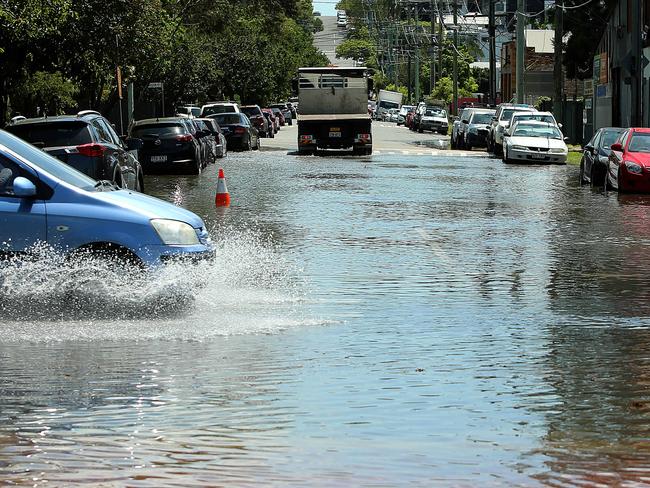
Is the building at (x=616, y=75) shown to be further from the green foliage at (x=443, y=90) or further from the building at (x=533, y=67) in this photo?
the green foliage at (x=443, y=90)

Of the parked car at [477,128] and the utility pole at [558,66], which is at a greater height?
the utility pole at [558,66]

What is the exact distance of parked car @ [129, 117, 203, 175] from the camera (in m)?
37.8

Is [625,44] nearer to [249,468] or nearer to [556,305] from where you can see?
[556,305]

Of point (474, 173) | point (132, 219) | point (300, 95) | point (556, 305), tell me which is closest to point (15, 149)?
point (132, 219)

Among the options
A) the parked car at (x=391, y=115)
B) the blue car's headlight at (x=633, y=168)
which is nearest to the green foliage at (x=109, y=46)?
the blue car's headlight at (x=633, y=168)

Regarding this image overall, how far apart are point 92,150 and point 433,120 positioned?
65.6 metres

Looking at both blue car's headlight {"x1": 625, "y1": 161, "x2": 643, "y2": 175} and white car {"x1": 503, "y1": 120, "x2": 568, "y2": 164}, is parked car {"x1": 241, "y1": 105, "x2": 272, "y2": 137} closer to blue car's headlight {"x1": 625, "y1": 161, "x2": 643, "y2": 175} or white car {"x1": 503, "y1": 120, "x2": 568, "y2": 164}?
white car {"x1": 503, "y1": 120, "x2": 568, "y2": 164}

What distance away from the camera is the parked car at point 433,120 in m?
87.0

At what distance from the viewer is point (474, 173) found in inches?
1471

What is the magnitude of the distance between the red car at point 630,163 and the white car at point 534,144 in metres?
12.4

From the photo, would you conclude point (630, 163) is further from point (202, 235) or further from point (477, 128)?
point (477, 128)

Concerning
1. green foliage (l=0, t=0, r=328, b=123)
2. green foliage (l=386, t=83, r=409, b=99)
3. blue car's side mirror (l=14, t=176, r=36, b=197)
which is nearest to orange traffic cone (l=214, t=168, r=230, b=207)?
green foliage (l=0, t=0, r=328, b=123)

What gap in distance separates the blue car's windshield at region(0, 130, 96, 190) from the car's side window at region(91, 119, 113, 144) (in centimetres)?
1040

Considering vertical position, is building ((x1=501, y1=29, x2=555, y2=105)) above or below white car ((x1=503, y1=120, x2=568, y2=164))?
above
